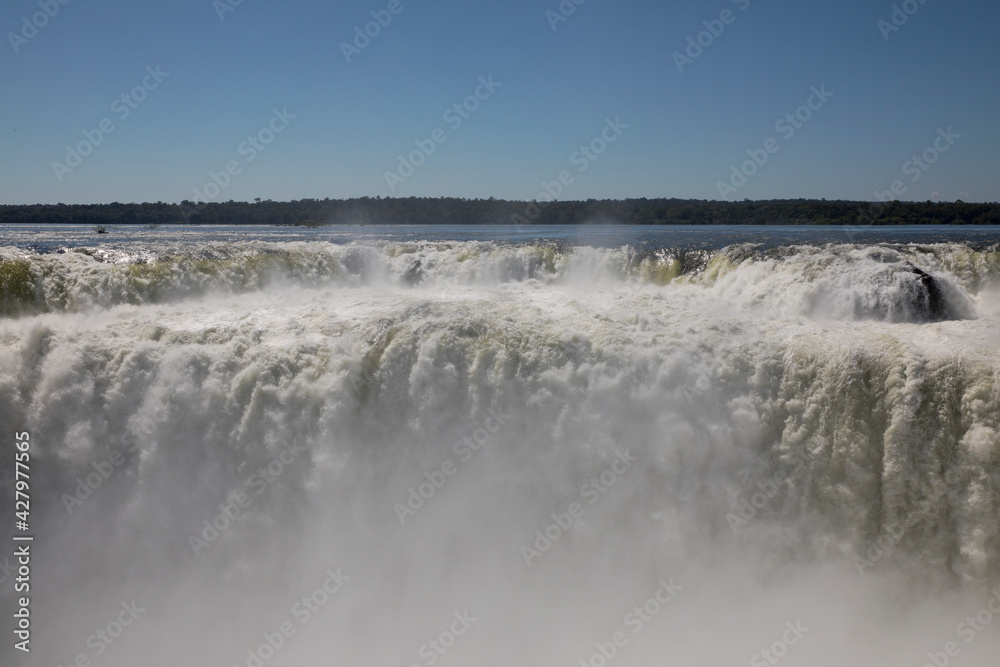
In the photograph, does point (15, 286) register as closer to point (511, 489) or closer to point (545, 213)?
point (511, 489)

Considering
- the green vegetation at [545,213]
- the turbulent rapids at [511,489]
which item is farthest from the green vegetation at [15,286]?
the green vegetation at [545,213]

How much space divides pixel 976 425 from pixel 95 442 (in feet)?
34.5

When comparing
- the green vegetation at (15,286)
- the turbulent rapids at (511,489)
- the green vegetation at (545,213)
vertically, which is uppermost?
the green vegetation at (545,213)

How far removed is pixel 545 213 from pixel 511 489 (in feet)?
154

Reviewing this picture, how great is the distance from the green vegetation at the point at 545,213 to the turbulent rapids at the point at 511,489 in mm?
42616

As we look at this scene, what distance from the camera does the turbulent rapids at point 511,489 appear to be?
6.64 metres

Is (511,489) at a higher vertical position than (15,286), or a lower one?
lower

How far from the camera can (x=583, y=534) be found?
7379mm

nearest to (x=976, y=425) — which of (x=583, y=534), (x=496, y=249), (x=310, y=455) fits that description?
(x=583, y=534)

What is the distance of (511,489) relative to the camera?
7.65 meters

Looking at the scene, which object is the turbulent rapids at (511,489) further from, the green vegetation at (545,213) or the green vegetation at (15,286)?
the green vegetation at (545,213)

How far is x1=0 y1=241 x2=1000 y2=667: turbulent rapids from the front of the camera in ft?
21.8

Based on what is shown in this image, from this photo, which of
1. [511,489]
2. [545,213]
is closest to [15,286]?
[511,489]

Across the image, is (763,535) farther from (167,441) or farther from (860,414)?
(167,441)
